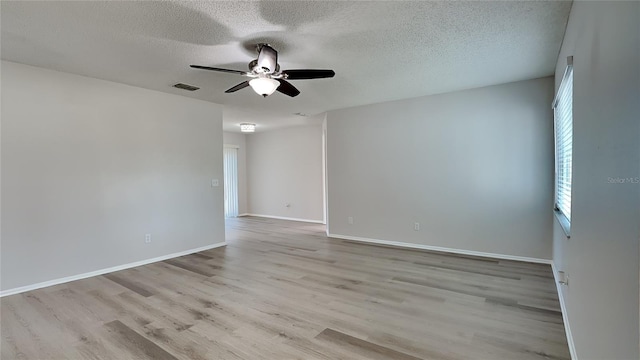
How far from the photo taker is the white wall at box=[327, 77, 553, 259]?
13.1 feet

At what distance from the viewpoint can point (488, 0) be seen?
7.06 ft

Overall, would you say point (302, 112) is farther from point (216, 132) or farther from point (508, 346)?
point (508, 346)

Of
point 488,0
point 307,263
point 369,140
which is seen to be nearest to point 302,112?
point 369,140

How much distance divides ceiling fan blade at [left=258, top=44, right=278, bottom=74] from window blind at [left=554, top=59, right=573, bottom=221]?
7.77 feet

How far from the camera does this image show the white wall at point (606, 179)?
3.27 ft

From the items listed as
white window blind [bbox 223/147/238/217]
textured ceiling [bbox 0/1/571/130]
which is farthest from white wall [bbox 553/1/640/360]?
white window blind [bbox 223/147/238/217]

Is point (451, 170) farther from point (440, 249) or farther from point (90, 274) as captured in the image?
point (90, 274)

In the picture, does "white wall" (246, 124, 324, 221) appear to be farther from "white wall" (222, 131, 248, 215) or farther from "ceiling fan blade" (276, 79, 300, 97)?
"ceiling fan blade" (276, 79, 300, 97)

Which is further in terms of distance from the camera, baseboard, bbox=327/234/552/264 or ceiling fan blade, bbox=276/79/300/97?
baseboard, bbox=327/234/552/264

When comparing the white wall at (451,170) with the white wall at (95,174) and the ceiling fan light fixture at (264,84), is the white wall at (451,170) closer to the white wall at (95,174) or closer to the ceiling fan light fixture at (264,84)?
the white wall at (95,174)

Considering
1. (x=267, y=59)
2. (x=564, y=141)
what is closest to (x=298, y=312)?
(x=267, y=59)

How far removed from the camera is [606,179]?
1302mm

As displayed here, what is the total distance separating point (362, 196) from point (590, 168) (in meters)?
3.96

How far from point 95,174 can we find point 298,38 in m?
3.13
